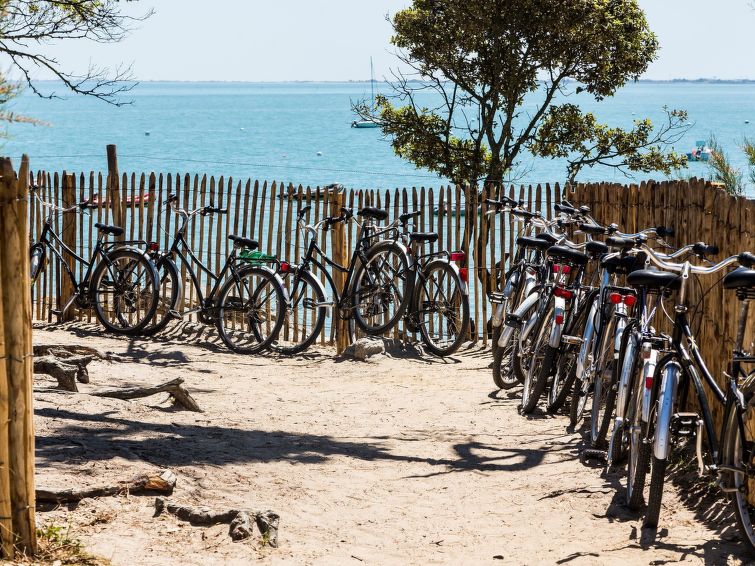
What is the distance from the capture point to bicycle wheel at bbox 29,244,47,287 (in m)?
11.5

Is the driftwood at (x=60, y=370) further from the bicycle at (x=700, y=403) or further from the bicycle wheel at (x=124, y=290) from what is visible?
the bicycle at (x=700, y=403)

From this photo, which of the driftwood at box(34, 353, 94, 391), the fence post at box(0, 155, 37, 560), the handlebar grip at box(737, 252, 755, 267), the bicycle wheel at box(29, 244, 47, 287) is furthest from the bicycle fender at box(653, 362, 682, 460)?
the bicycle wheel at box(29, 244, 47, 287)

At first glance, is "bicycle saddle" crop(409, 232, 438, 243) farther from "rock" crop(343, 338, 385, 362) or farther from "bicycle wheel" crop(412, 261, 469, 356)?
"rock" crop(343, 338, 385, 362)

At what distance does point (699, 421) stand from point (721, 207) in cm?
161

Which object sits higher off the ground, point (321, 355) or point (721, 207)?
point (721, 207)

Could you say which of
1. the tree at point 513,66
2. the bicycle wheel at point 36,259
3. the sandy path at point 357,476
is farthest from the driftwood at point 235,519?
the tree at point 513,66

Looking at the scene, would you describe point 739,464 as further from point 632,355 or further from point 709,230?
point 709,230

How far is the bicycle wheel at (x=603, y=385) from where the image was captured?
6551 millimetres

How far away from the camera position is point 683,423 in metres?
5.11

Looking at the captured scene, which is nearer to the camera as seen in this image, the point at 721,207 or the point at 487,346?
the point at 721,207

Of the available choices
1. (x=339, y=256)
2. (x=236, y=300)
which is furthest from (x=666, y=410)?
(x=236, y=300)

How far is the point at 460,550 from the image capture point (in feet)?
17.5

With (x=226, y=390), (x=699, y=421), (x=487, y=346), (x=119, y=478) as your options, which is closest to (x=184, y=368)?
(x=226, y=390)

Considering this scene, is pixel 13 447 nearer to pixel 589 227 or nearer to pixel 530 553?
pixel 530 553
